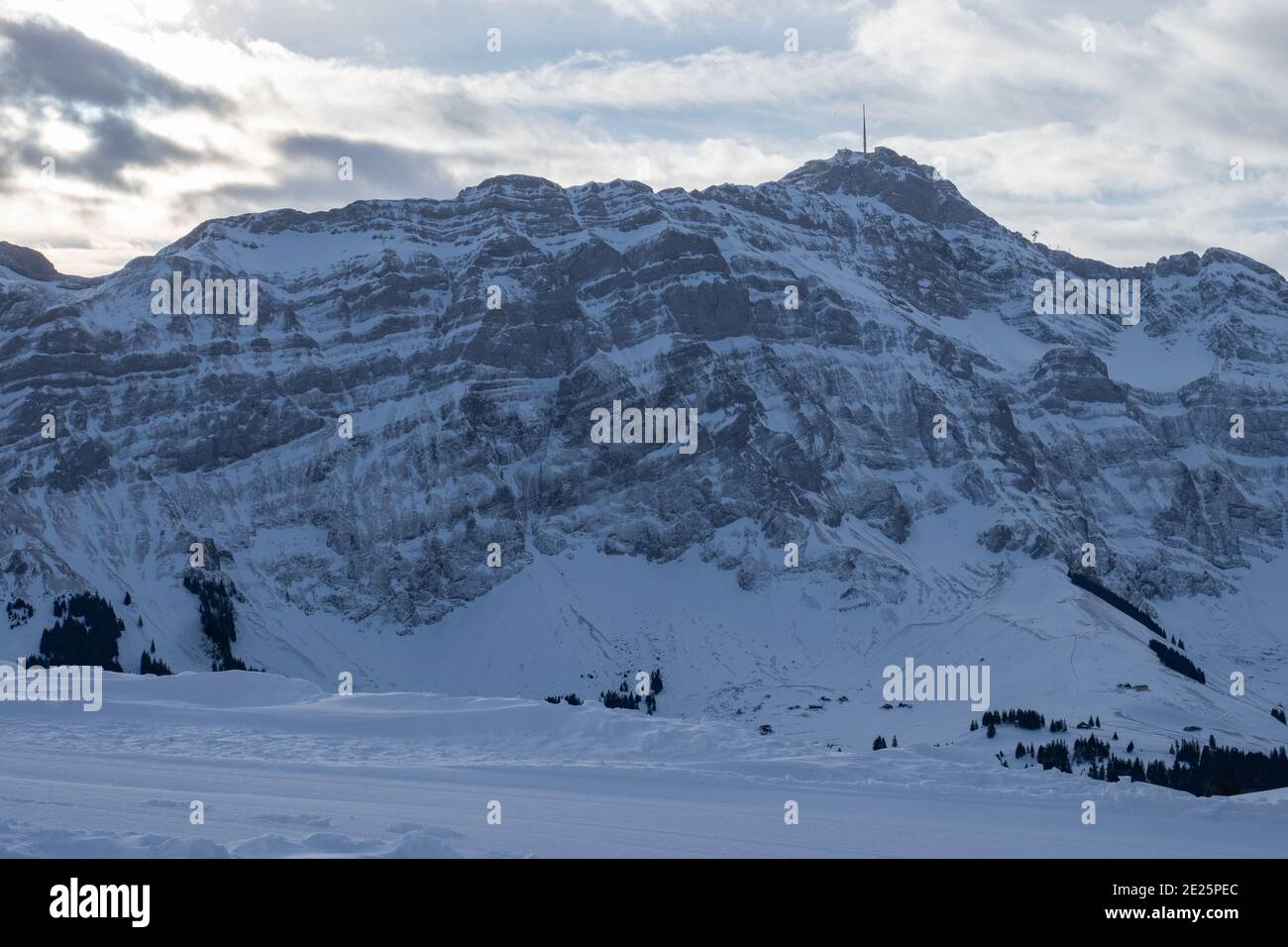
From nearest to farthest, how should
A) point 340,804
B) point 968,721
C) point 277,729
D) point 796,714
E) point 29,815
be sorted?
point 29,815 < point 340,804 < point 277,729 < point 968,721 < point 796,714

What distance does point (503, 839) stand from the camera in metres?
40.6

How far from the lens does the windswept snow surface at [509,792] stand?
132 ft

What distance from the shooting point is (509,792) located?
51406 mm

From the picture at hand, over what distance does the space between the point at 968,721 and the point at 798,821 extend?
13870 cm

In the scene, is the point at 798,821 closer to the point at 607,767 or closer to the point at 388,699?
the point at 607,767

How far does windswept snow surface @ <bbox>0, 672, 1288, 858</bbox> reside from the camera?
132ft

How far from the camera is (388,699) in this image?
247ft

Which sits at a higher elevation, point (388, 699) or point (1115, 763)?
point (388, 699)

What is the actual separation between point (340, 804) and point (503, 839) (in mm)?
7764
